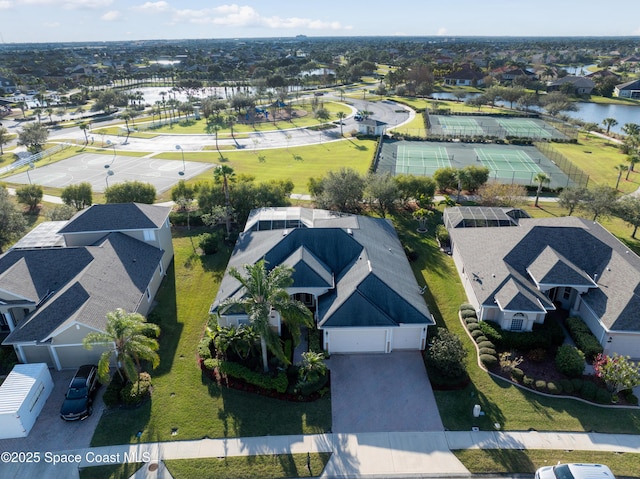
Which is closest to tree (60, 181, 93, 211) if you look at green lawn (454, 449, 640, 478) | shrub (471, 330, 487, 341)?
shrub (471, 330, 487, 341)

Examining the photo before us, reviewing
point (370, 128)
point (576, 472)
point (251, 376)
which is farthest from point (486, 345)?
point (370, 128)

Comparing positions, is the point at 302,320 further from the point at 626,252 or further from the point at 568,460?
the point at 626,252

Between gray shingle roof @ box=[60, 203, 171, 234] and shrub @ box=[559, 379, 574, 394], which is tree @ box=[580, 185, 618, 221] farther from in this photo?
gray shingle roof @ box=[60, 203, 171, 234]

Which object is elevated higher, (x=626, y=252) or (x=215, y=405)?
(x=626, y=252)

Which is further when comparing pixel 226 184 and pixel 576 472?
pixel 226 184

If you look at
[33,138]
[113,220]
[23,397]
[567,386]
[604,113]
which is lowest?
[604,113]

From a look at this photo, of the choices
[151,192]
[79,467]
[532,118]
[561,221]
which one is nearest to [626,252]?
[561,221]

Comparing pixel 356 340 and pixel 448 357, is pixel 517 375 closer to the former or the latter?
pixel 448 357
